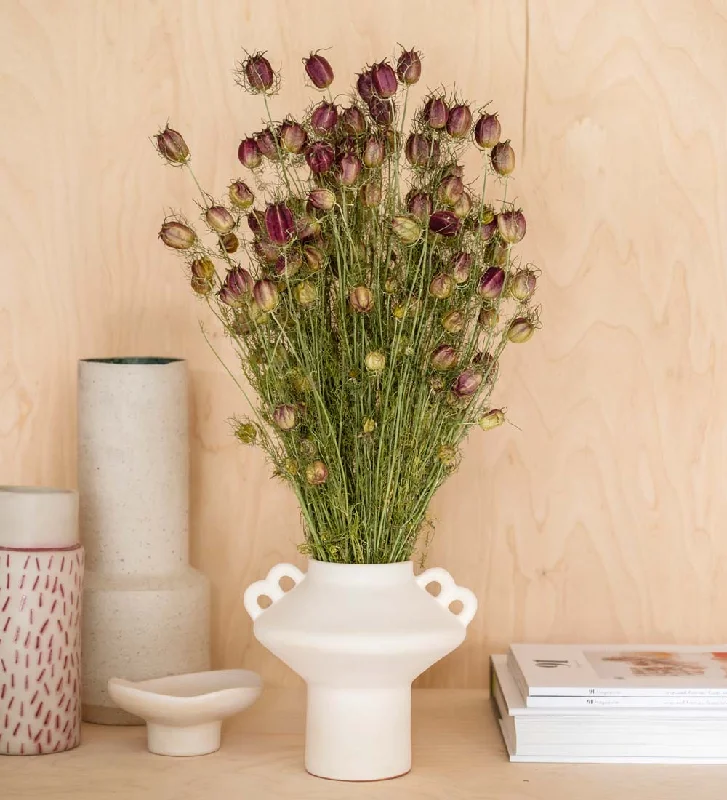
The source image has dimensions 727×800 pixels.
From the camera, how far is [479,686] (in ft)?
4.33

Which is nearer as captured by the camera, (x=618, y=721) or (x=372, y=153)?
(x=372, y=153)

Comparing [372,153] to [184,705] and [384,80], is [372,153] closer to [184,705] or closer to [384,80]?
[384,80]

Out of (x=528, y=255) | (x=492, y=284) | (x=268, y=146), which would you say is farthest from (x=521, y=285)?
(x=528, y=255)

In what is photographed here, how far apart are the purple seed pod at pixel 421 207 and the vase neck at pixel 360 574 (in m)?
0.29

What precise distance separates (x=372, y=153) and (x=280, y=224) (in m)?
0.09

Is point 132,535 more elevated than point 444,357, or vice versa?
point 444,357

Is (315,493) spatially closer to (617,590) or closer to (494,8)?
(617,590)

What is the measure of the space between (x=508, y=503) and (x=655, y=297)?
11.0 inches

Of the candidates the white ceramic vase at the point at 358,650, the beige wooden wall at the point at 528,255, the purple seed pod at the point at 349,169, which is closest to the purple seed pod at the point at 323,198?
the purple seed pod at the point at 349,169

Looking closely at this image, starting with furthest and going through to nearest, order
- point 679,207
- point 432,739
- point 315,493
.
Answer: point 679,207, point 432,739, point 315,493

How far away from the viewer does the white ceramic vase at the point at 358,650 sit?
969 millimetres

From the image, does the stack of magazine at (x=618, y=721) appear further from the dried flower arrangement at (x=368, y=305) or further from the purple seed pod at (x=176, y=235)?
the purple seed pod at (x=176, y=235)

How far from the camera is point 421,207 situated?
3.13ft

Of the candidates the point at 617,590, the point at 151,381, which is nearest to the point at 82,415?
the point at 151,381
